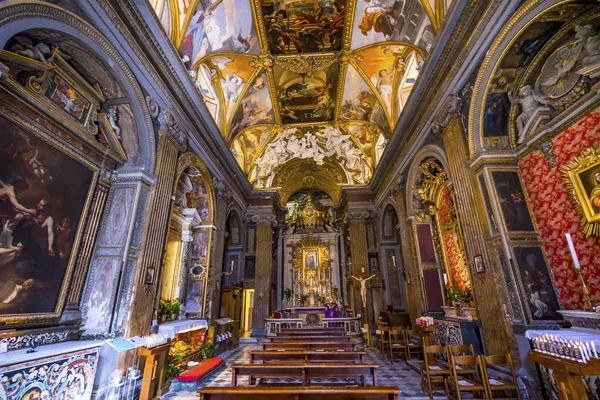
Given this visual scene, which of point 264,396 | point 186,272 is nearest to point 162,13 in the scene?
point 186,272

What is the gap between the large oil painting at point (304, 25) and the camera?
28.2 ft

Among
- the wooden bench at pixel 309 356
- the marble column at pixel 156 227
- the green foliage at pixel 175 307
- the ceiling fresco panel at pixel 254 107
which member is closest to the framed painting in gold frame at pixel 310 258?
the ceiling fresco panel at pixel 254 107

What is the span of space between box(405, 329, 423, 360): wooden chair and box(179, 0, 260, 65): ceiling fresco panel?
9588 mm

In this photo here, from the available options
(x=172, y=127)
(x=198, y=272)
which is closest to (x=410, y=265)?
(x=198, y=272)

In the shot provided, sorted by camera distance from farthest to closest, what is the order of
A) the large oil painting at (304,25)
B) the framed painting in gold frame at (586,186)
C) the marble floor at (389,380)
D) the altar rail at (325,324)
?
the altar rail at (325,324), the large oil painting at (304,25), the marble floor at (389,380), the framed painting in gold frame at (586,186)

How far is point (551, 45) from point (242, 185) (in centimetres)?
1171

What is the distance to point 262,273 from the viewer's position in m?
14.5

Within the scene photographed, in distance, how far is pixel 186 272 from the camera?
859 cm

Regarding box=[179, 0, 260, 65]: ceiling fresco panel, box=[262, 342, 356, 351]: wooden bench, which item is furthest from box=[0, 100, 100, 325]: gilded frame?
box=[262, 342, 356, 351]: wooden bench

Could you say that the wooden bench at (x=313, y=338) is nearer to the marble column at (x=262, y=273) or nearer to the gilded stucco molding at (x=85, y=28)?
the gilded stucco molding at (x=85, y=28)

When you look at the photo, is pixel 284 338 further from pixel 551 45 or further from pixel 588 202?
pixel 551 45

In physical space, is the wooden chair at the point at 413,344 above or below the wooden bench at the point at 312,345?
below

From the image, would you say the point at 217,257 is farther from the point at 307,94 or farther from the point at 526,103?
the point at 526,103

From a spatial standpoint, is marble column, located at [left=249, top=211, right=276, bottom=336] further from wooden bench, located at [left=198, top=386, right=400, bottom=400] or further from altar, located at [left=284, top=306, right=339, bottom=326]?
wooden bench, located at [left=198, top=386, right=400, bottom=400]
